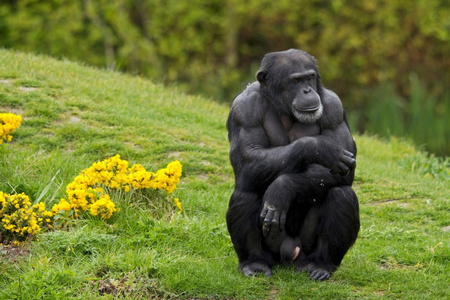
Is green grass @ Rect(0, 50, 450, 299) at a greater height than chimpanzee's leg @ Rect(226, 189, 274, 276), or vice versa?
chimpanzee's leg @ Rect(226, 189, 274, 276)

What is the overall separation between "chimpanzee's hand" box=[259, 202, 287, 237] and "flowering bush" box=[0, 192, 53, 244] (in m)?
1.69

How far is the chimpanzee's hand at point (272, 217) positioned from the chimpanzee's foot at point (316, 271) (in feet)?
1.59

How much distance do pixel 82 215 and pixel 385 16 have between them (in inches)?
528

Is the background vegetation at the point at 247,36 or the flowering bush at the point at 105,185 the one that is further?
the background vegetation at the point at 247,36

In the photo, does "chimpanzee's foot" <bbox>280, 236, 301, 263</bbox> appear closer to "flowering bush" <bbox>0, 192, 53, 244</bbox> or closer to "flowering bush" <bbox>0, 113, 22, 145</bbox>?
"flowering bush" <bbox>0, 192, 53, 244</bbox>

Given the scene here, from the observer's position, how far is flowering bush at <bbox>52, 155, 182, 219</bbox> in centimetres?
543

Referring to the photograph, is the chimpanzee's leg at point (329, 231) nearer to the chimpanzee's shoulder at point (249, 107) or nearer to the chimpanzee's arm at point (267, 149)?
the chimpanzee's arm at point (267, 149)

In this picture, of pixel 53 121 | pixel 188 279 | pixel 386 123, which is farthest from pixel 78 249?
pixel 386 123

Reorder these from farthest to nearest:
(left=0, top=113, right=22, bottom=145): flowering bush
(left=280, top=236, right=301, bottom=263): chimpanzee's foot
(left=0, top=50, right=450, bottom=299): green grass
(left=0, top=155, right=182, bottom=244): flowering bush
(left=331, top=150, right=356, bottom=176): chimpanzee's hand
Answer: (left=0, top=113, right=22, bottom=145): flowering bush, (left=0, top=155, right=182, bottom=244): flowering bush, (left=280, top=236, right=301, bottom=263): chimpanzee's foot, (left=0, top=50, right=450, bottom=299): green grass, (left=331, top=150, right=356, bottom=176): chimpanzee's hand

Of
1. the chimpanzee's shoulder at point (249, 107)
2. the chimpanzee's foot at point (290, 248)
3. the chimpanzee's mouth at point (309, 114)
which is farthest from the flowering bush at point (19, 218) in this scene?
the chimpanzee's mouth at point (309, 114)

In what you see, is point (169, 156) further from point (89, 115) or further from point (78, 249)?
point (78, 249)

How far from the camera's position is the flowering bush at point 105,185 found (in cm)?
543

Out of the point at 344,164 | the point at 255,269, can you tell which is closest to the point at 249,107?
the point at 344,164

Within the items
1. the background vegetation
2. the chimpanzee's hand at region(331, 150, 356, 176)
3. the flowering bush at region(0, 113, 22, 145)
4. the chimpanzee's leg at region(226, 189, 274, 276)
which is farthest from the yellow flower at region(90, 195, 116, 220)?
the background vegetation
